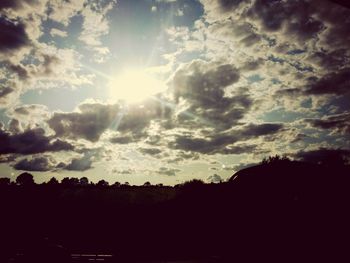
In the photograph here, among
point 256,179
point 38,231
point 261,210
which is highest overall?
point 256,179

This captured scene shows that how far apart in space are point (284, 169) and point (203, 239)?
12.3 m

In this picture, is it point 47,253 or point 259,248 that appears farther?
point 47,253

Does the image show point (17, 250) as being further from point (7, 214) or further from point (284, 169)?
point (7, 214)

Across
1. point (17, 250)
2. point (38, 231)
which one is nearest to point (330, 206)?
point (17, 250)

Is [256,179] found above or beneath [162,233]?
above

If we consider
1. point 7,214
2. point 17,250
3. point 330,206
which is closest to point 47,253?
point 17,250

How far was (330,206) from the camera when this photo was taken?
9195 mm

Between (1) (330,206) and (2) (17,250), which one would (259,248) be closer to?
(1) (330,206)

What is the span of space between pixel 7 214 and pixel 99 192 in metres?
18.3

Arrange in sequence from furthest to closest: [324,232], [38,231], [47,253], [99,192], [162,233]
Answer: [99,192] < [38,231] < [162,233] < [47,253] < [324,232]

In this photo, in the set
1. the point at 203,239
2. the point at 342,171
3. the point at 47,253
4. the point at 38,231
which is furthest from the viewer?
the point at 38,231

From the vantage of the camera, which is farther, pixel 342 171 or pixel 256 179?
pixel 256 179

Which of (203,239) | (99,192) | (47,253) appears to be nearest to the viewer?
(47,253)

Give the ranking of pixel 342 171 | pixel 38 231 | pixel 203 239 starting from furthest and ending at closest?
pixel 38 231 < pixel 203 239 < pixel 342 171
